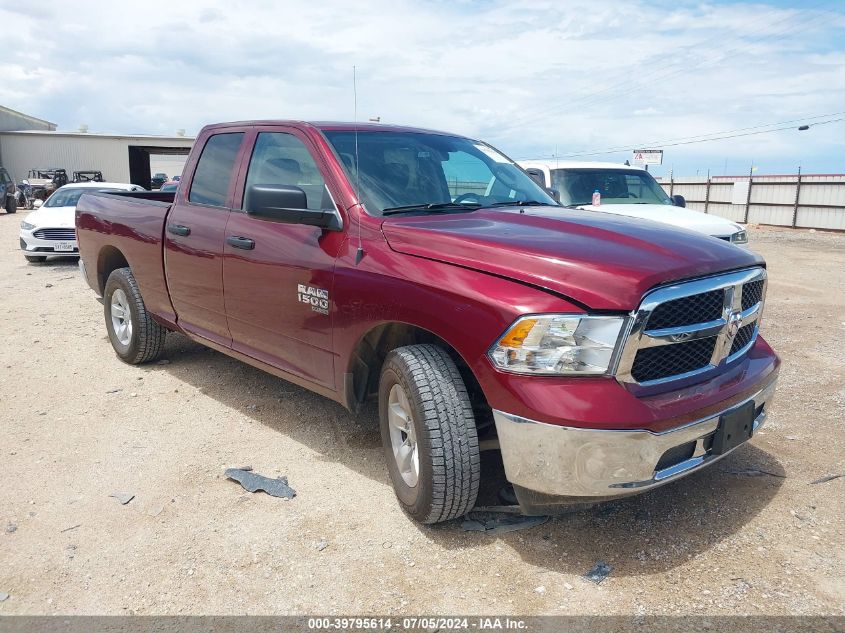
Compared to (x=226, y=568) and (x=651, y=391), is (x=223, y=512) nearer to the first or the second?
(x=226, y=568)

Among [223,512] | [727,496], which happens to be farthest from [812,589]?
[223,512]

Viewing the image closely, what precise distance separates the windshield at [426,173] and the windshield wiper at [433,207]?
0.02 m

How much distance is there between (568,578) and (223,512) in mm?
1692

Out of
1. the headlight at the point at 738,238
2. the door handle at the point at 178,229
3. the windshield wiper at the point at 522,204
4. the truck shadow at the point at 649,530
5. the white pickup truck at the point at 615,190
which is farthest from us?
the white pickup truck at the point at 615,190

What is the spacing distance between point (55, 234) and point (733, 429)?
12.6m

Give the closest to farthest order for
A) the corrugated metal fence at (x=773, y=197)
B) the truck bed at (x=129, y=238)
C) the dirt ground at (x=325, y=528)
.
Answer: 1. the dirt ground at (x=325, y=528)
2. the truck bed at (x=129, y=238)
3. the corrugated metal fence at (x=773, y=197)

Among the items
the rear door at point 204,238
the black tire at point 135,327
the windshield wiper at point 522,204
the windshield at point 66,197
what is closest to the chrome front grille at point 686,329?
the windshield wiper at point 522,204

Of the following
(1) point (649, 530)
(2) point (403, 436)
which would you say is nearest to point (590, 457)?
(1) point (649, 530)

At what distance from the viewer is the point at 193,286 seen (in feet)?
15.1

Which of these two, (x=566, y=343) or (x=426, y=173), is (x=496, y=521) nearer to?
(x=566, y=343)

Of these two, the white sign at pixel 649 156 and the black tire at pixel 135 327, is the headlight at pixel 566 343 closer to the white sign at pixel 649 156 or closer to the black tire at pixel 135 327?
the black tire at pixel 135 327

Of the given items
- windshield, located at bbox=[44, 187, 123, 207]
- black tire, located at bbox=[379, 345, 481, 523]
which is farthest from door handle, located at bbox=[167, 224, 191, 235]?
windshield, located at bbox=[44, 187, 123, 207]

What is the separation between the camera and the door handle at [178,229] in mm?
4590

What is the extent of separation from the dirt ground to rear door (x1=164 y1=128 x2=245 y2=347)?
684 mm
